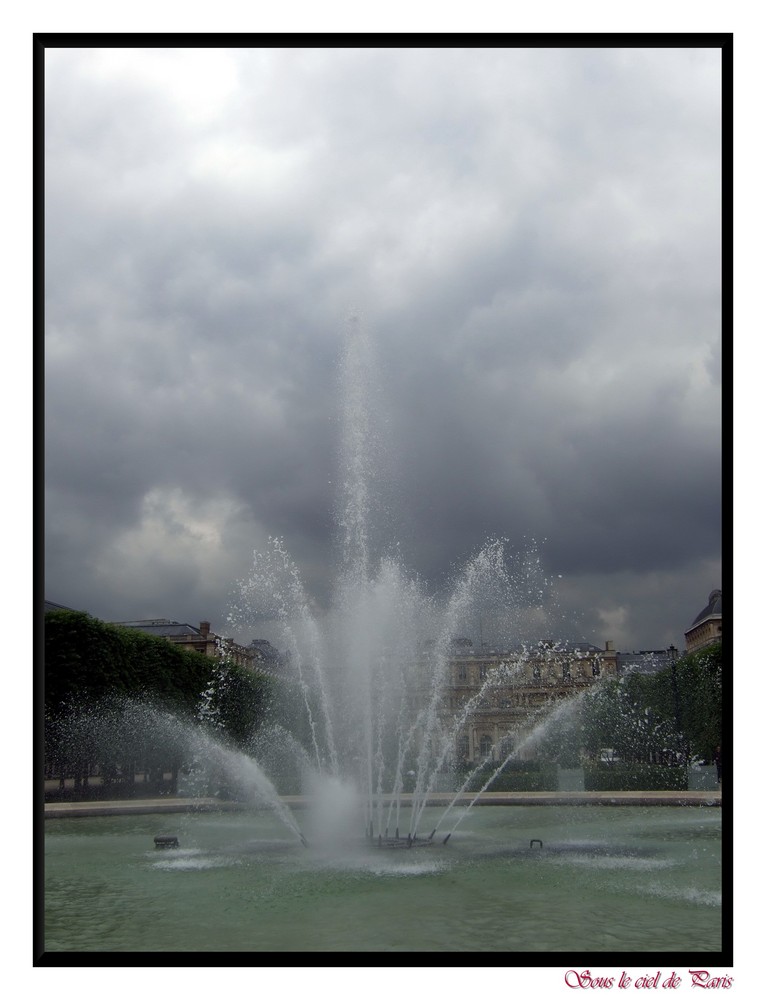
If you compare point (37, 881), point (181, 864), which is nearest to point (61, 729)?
point (181, 864)

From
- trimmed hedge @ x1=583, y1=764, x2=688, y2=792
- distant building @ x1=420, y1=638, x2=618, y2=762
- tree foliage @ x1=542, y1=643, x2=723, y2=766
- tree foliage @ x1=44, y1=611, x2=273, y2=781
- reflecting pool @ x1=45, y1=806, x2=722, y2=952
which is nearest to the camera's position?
reflecting pool @ x1=45, y1=806, x2=722, y2=952

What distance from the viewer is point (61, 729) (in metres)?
43.1

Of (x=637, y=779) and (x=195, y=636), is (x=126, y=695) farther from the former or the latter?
(x=195, y=636)

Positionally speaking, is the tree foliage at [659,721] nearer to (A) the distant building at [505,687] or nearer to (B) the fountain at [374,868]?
(A) the distant building at [505,687]

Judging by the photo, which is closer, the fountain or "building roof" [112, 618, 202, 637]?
the fountain

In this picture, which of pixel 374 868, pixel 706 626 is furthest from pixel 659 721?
pixel 706 626

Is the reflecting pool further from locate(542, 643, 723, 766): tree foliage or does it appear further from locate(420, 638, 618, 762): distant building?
locate(420, 638, 618, 762): distant building

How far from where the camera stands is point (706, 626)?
352ft

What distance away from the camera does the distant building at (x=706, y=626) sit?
10075 cm

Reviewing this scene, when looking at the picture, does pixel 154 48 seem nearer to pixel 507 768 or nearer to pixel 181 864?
pixel 181 864

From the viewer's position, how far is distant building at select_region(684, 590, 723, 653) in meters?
101

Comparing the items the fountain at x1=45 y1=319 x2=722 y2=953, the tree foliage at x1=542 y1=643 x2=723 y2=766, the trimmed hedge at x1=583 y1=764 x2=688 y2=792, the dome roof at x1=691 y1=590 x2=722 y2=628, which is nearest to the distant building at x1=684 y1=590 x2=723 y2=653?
the dome roof at x1=691 y1=590 x2=722 y2=628

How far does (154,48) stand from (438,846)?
18.4 m

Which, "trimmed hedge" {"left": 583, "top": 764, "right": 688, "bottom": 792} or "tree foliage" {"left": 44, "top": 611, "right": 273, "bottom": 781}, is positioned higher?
"tree foliage" {"left": 44, "top": 611, "right": 273, "bottom": 781}
